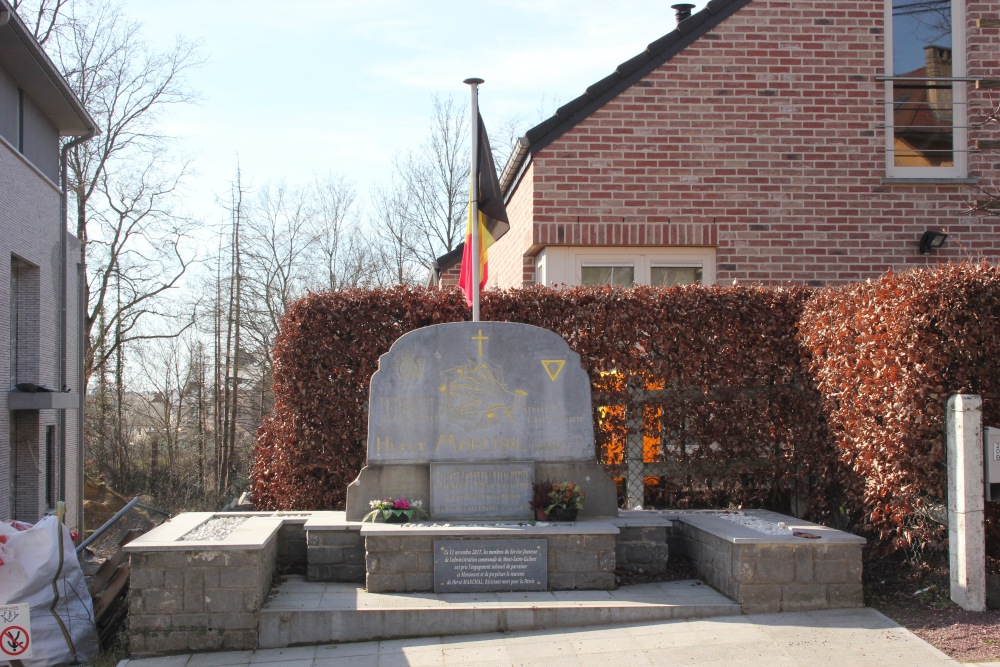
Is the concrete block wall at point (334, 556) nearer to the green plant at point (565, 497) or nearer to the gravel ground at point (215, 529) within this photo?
the gravel ground at point (215, 529)

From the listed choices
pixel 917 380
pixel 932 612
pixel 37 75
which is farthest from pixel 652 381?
pixel 37 75

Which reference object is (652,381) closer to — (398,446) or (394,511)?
(398,446)

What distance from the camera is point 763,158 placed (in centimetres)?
1093

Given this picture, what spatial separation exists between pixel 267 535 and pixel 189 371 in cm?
2120

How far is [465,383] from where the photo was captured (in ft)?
25.2

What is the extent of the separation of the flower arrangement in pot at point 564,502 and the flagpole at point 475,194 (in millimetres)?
1625

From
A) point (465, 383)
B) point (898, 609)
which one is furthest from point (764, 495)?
point (465, 383)

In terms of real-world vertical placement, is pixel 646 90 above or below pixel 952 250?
above

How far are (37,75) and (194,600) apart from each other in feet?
32.9

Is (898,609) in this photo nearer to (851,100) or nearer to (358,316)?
(358,316)

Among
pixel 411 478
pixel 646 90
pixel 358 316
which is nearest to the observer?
pixel 411 478

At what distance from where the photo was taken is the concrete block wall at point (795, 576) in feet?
21.7

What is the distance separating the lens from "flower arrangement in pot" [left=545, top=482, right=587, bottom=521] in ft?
24.2

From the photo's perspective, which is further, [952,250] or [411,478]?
[952,250]
